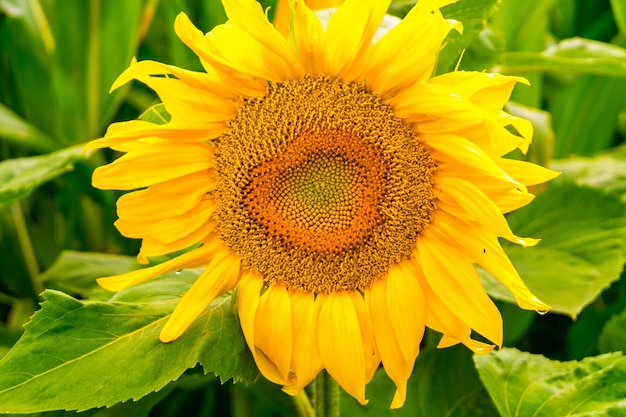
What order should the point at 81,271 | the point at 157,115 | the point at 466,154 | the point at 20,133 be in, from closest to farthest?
the point at 466,154
the point at 157,115
the point at 81,271
the point at 20,133

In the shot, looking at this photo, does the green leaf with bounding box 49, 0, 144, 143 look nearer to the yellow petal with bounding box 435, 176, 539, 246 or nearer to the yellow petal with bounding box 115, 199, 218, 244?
the yellow petal with bounding box 115, 199, 218, 244

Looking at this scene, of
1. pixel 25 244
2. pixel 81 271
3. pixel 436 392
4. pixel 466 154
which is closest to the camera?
pixel 466 154

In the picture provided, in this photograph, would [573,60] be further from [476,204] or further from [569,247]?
[476,204]

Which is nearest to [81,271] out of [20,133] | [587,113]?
[20,133]

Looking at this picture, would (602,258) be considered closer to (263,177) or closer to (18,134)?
(263,177)

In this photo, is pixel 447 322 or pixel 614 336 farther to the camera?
pixel 614 336

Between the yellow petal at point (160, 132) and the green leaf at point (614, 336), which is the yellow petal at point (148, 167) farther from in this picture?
the green leaf at point (614, 336)

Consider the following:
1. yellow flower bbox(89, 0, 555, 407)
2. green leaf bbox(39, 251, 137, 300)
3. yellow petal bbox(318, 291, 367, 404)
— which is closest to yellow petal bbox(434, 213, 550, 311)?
yellow flower bbox(89, 0, 555, 407)
